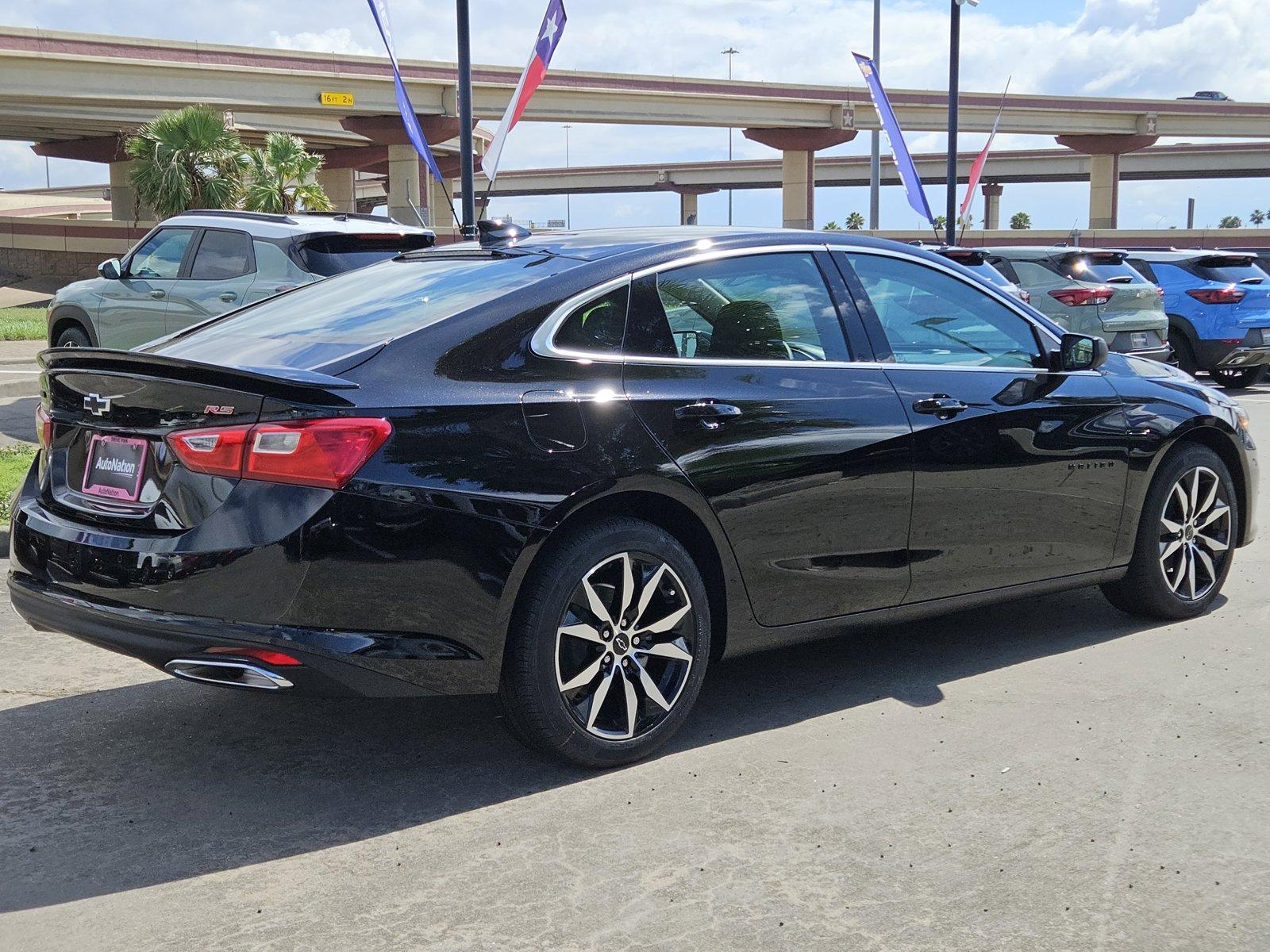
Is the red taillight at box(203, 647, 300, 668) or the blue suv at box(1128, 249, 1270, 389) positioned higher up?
the blue suv at box(1128, 249, 1270, 389)

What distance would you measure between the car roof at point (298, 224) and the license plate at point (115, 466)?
7154 mm

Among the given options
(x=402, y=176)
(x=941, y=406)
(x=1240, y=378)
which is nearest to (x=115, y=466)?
(x=941, y=406)

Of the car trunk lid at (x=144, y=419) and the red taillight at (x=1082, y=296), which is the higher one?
the red taillight at (x=1082, y=296)

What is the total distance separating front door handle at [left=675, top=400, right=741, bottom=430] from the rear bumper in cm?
102

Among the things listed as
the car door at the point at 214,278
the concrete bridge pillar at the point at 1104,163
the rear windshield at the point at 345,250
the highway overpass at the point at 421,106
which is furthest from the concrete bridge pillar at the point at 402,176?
the rear windshield at the point at 345,250

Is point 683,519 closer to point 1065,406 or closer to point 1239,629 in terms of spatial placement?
point 1065,406

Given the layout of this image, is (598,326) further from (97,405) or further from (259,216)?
(259,216)

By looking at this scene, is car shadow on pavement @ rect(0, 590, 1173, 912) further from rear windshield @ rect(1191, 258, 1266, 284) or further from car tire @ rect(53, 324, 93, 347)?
rear windshield @ rect(1191, 258, 1266, 284)

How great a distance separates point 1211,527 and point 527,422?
3.52 m

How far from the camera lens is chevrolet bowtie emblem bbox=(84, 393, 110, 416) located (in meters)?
4.02

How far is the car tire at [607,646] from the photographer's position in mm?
3988

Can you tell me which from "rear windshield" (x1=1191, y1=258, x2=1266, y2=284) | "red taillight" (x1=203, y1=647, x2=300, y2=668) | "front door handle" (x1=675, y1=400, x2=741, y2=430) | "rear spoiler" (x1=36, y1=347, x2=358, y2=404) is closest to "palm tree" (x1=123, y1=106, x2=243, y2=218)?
"rear windshield" (x1=1191, y1=258, x2=1266, y2=284)

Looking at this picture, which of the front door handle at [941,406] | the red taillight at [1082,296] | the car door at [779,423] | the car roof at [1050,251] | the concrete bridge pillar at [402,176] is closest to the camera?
the car door at [779,423]

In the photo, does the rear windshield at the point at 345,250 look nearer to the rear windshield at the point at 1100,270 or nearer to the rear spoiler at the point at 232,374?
the rear spoiler at the point at 232,374
